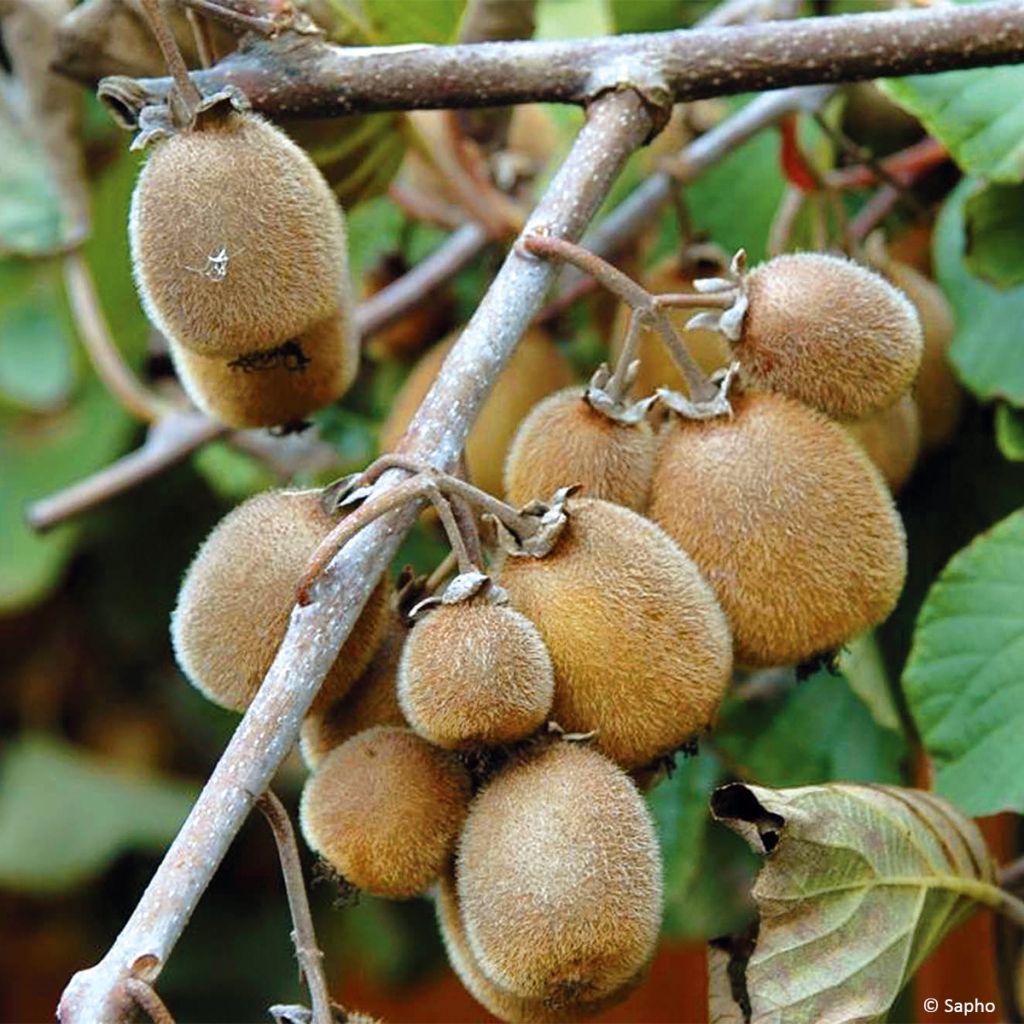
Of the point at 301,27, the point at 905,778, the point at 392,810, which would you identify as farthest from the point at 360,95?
the point at 905,778

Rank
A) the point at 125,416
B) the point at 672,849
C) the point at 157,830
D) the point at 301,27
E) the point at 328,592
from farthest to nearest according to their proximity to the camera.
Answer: the point at 157,830, the point at 125,416, the point at 672,849, the point at 301,27, the point at 328,592

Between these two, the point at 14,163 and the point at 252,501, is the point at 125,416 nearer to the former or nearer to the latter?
the point at 14,163

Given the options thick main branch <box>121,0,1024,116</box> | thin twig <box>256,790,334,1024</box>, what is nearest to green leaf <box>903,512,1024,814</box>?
thick main branch <box>121,0,1024,116</box>

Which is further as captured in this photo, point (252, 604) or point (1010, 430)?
point (1010, 430)

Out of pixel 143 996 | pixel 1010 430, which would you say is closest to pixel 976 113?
pixel 1010 430

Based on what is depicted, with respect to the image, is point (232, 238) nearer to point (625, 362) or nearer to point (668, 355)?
point (625, 362)

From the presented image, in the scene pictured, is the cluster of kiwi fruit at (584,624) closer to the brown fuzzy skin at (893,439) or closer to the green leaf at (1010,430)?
the brown fuzzy skin at (893,439)
